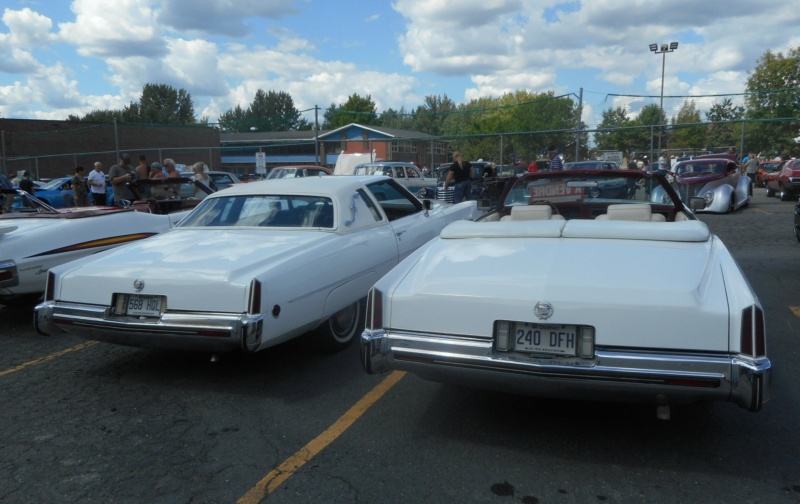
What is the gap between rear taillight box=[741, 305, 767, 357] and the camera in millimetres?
2803

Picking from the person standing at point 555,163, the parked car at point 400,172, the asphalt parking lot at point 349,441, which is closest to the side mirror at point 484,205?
the asphalt parking lot at point 349,441

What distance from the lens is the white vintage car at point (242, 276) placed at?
398 centimetres

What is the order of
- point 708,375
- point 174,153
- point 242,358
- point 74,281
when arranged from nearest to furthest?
point 708,375
point 74,281
point 242,358
point 174,153

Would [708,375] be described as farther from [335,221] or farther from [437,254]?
[335,221]

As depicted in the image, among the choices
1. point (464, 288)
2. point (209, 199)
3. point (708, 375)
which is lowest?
point (708, 375)

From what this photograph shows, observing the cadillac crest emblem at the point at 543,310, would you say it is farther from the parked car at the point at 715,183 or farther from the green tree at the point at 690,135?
the green tree at the point at 690,135

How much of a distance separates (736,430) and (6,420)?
13.9ft

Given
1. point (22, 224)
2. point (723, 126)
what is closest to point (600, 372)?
point (22, 224)

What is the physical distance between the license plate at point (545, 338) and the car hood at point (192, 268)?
1761mm

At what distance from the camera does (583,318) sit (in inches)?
117

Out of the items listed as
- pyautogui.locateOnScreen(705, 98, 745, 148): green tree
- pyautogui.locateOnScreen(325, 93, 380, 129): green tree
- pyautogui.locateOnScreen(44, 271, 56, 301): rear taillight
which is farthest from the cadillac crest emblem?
pyautogui.locateOnScreen(325, 93, 380, 129): green tree

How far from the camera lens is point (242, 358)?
4980mm

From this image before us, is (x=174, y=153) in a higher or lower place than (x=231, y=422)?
higher

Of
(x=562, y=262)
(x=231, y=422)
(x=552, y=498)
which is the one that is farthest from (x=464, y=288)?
(x=231, y=422)
